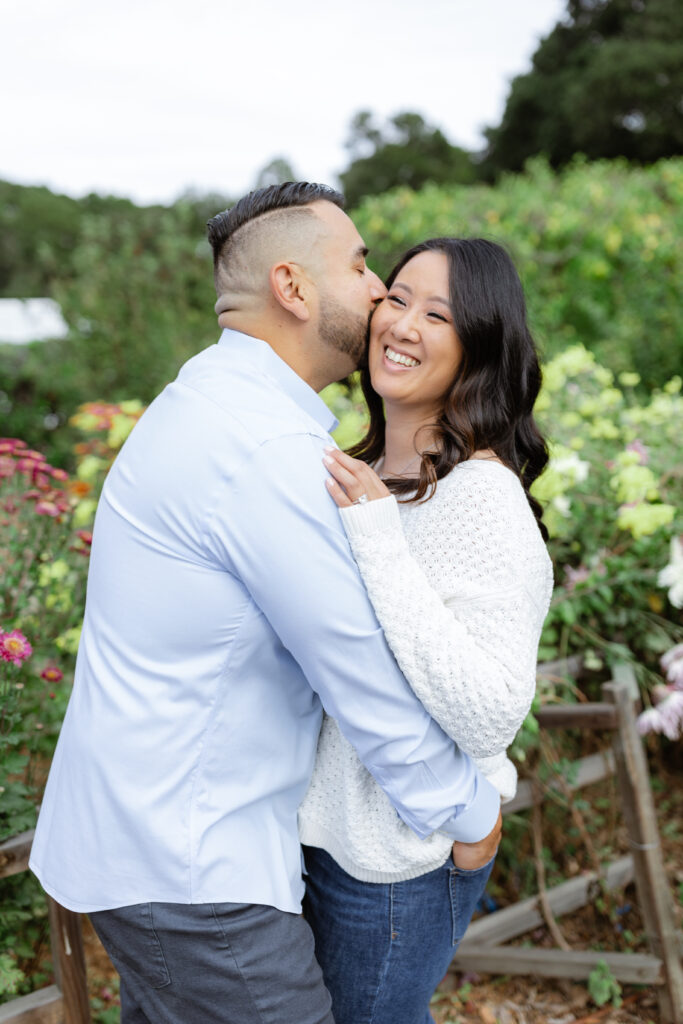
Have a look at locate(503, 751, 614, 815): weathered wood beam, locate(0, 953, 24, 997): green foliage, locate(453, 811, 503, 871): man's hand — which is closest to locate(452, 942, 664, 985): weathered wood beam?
locate(503, 751, 614, 815): weathered wood beam

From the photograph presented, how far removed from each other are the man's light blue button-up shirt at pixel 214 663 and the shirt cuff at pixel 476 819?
3cm

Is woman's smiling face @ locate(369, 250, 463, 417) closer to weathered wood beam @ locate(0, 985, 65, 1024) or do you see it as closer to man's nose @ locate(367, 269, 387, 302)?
man's nose @ locate(367, 269, 387, 302)

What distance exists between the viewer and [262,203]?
1646mm

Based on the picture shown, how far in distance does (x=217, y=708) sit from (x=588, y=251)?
19.0 feet

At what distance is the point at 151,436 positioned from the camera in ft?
4.61

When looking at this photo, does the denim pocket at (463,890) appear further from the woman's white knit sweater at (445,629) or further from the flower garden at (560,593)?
the flower garden at (560,593)

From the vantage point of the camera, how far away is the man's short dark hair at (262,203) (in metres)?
1.64

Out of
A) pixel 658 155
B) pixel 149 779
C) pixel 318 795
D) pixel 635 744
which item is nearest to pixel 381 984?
pixel 318 795

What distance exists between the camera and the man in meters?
1.31

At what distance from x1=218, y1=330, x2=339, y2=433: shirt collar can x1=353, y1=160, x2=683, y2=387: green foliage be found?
4.22m

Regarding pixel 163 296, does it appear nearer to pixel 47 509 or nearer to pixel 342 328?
pixel 47 509

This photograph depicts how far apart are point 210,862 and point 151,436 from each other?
0.70 meters

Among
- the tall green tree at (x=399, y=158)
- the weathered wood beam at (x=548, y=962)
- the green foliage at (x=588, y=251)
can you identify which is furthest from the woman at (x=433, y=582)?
the tall green tree at (x=399, y=158)

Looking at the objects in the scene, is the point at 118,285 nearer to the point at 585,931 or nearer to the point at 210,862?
the point at 585,931
